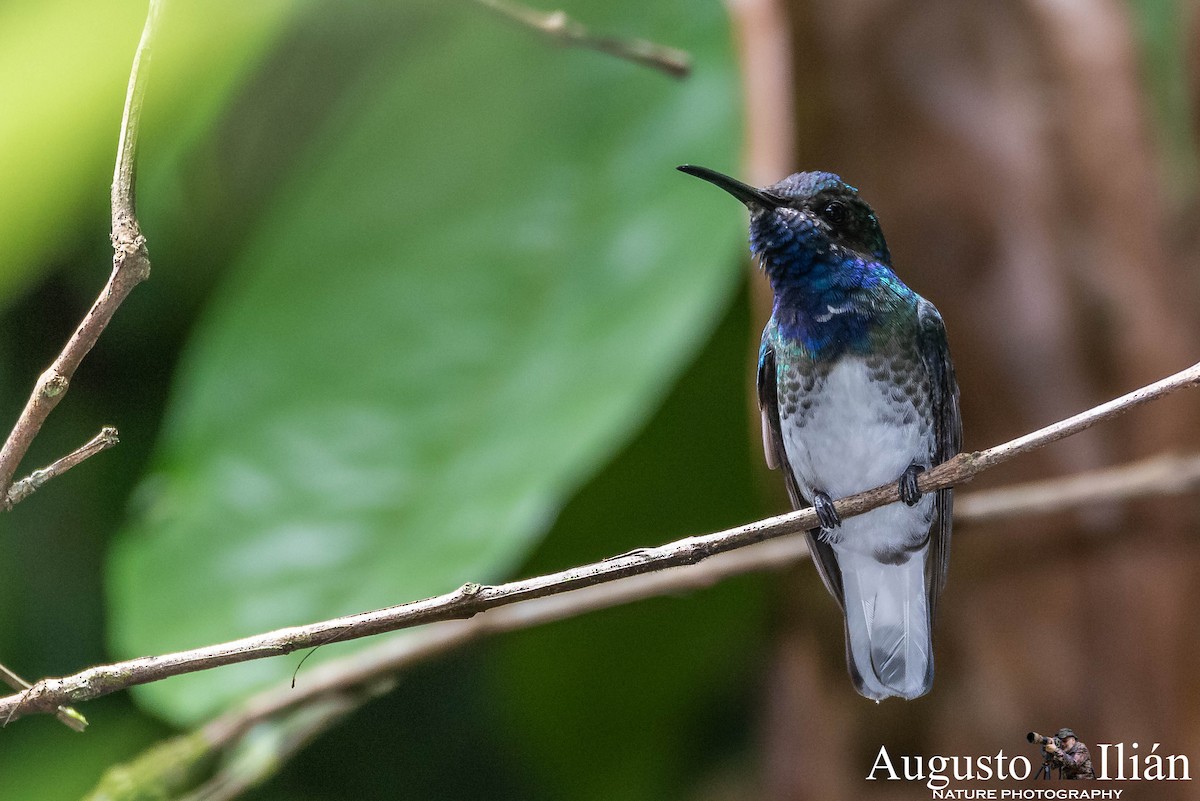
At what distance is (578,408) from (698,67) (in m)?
0.48

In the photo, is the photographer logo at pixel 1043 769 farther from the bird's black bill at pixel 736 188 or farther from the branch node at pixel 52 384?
the branch node at pixel 52 384

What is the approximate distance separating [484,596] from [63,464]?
233mm

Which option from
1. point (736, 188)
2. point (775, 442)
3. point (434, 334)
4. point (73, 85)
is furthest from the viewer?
point (434, 334)

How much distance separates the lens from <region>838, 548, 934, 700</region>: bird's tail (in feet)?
2.47

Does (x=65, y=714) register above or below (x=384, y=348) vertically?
below

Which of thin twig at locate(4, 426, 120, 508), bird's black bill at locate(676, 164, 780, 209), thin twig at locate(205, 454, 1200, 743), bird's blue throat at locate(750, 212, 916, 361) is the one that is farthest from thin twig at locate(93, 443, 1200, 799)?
thin twig at locate(4, 426, 120, 508)

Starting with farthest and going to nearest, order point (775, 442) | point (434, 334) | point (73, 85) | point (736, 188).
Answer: point (434, 334) < point (775, 442) < point (73, 85) < point (736, 188)

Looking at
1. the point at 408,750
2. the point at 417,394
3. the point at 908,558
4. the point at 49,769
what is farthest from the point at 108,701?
the point at 908,558

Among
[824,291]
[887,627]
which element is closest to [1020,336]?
[824,291]

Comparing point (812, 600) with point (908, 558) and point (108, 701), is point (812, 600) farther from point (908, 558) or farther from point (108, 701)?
point (108, 701)

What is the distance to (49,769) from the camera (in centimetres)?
157

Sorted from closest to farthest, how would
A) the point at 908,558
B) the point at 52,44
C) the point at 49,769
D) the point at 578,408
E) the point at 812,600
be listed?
the point at 52,44, the point at 908,558, the point at 578,408, the point at 812,600, the point at 49,769

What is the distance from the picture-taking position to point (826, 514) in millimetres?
820

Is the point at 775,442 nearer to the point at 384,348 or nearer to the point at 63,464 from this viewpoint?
the point at 384,348
